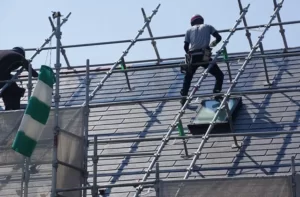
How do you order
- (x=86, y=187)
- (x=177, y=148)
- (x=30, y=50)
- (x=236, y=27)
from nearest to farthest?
(x=86, y=187)
(x=177, y=148)
(x=236, y=27)
(x=30, y=50)

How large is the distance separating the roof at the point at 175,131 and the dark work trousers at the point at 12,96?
1.23 meters

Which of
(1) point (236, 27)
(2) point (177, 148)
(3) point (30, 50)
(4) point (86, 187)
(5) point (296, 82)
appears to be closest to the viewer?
(4) point (86, 187)

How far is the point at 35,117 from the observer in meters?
14.5

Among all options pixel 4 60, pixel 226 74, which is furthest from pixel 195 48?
pixel 4 60

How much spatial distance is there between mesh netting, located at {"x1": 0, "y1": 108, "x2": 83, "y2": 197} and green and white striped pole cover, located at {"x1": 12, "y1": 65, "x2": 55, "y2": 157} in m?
0.29

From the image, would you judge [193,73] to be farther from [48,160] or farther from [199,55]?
[48,160]

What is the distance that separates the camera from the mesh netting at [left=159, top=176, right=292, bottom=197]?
45.5 ft

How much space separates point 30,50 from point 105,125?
11.5 ft

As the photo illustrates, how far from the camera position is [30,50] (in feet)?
70.2

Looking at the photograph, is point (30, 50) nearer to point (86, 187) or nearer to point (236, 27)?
point (236, 27)

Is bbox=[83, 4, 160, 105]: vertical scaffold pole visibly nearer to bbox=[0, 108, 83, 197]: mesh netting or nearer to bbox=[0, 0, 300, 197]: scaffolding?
bbox=[0, 0, 300, 197]: scaffolding

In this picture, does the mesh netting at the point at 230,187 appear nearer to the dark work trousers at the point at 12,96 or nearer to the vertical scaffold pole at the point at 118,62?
the vertical scaffold pole at the point at 118,62

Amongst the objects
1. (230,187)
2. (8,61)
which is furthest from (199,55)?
(230,187)

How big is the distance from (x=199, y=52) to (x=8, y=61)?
9.76 ft
